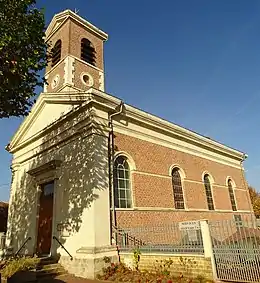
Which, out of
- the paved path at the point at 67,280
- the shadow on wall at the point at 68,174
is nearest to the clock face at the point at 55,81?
the shadow on wall at the point at 68,174

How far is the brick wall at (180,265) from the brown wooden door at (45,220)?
4481 mm

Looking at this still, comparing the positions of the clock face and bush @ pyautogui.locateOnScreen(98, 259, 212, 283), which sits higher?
the clock face

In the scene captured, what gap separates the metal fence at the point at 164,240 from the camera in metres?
7.51

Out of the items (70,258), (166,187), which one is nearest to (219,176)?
(166,187)

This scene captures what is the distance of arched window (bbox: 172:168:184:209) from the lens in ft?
44.2

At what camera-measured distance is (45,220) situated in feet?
38.9

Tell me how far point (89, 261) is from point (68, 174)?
3.75 meters

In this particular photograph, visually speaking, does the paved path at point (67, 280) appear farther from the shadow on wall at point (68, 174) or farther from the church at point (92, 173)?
the shadow on wall at point (68, 174)

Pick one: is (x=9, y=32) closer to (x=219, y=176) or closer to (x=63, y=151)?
(x=63, y=151)

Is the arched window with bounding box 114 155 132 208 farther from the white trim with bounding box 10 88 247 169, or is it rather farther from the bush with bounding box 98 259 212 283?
the bush with bounding box 98 259 212 283

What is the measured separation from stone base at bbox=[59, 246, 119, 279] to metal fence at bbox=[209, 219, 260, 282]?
3.61 m

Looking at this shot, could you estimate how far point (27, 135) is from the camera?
49.5ft

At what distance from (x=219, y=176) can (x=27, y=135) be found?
13.2m

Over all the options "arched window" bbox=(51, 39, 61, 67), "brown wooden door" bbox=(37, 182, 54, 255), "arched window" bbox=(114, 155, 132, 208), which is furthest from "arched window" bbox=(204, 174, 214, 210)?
"arched window" bbox=(51, 39, 61, 67)
